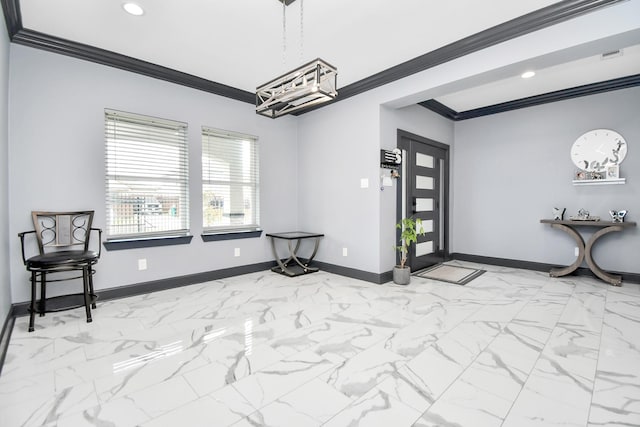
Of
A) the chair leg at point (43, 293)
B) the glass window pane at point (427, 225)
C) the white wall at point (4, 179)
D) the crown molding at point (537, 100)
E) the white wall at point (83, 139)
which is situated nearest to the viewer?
the white wall at point (4, 179)

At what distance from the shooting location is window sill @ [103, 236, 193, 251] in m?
3.29

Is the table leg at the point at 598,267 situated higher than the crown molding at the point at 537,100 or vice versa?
the crown molding at the point at 537,100

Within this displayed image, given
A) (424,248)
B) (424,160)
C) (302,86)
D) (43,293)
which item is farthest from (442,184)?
(43,293)

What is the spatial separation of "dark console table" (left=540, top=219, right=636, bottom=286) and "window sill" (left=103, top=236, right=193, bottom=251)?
5044mm

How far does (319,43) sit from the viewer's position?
118 inches

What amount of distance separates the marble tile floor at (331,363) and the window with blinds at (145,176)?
0.89 m

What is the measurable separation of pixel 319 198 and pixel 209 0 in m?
2.90

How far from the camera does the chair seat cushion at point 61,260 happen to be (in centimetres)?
249

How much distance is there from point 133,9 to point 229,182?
2220 mm

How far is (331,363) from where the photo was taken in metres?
1.99

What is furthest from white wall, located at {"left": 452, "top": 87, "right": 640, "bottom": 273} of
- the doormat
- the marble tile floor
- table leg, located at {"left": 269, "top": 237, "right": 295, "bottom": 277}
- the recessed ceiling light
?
the recessed ceiling light

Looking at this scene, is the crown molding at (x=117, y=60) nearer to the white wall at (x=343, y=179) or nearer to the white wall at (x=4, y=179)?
the white wall at (x=4, y=179)

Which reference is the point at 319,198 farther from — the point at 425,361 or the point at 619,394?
the point at 619,394

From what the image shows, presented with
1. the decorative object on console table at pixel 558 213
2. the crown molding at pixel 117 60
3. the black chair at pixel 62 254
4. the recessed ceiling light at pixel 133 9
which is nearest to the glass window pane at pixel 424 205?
the decorative object on console table at pixel 558 213
